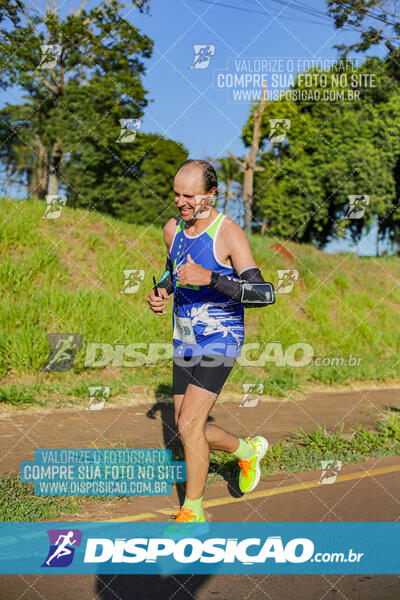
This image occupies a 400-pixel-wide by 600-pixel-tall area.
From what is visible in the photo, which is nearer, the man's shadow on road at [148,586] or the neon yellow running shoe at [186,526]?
the man's shadow on road at [148,586]

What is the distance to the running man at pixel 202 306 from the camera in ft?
14.5

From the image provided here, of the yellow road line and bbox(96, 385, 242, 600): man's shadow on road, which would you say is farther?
the yellow road line

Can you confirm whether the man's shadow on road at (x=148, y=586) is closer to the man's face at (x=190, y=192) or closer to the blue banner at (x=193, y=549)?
the blue banner at (x=193, y=549)

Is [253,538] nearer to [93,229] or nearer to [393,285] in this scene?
[93,229]

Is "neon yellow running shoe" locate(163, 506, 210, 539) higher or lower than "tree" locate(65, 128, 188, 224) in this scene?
lower

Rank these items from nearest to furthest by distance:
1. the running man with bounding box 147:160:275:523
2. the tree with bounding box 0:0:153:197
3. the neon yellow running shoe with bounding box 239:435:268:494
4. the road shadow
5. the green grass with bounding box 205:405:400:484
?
the road shadow, the running man with bounding box 147:160:275:523, the neon yellow running shoe with bounding box 239:435:268:494, the green grass with bounding box 205:405:400:484, the tree with bounding box 0:0:153:197

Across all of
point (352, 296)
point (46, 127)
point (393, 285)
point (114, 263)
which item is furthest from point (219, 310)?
point (46, 127)

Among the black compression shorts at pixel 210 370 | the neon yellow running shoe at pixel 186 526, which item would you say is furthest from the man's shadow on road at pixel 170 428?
the black compression shorts at pixel 210 370

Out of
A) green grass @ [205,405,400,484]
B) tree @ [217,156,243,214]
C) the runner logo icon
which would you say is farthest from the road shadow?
tree @ [217,156,243,214]

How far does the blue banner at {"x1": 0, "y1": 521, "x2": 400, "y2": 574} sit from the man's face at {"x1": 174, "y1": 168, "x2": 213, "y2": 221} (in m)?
2.03

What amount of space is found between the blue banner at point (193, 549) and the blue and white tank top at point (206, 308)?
1.17 metres

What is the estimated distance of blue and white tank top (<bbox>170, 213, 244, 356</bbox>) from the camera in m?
4.46

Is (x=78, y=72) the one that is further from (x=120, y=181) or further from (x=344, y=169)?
(x=344, y=169)

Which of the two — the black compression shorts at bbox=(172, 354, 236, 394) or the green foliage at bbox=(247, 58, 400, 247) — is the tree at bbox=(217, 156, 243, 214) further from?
the black compression shorts at bbox=(172, 354, 236, 394)
